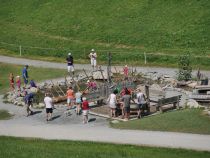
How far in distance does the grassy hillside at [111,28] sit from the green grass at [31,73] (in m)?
6.40

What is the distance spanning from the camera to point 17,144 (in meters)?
28.2

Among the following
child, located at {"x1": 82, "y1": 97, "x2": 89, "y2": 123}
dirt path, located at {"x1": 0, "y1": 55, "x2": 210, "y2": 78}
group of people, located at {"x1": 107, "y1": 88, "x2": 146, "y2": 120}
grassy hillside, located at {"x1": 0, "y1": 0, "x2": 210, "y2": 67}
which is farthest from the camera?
grassy hillside, located at {"x1": 0, "y1": 0, "x2": 210, "y2": 67}

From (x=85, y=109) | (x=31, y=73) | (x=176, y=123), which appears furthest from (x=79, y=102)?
(x=31, y=73)

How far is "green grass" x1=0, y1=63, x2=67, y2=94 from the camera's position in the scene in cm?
4778

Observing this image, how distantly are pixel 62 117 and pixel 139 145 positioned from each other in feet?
29.7

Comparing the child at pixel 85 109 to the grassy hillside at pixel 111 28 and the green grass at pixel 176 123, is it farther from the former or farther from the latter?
the grassy hillside at pixel 111 28

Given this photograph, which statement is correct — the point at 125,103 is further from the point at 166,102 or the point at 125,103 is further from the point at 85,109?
the point at 166,102

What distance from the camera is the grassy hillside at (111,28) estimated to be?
6044 centimetres

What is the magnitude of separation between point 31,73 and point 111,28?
2123 centimetres

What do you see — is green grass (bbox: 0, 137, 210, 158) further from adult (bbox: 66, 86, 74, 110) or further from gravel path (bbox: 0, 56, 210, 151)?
adult (bbox: 66, 86, 74, 110)

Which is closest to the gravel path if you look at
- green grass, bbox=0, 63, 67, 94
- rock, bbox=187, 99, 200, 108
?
rock, bbox=187, 99, 200, 108

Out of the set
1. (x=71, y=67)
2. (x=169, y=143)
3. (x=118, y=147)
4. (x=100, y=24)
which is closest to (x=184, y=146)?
(x=169, y=143)

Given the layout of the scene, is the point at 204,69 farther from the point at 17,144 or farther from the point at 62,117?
the point at 17,144

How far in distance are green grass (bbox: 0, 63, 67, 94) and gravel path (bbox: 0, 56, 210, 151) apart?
33.0 feet
